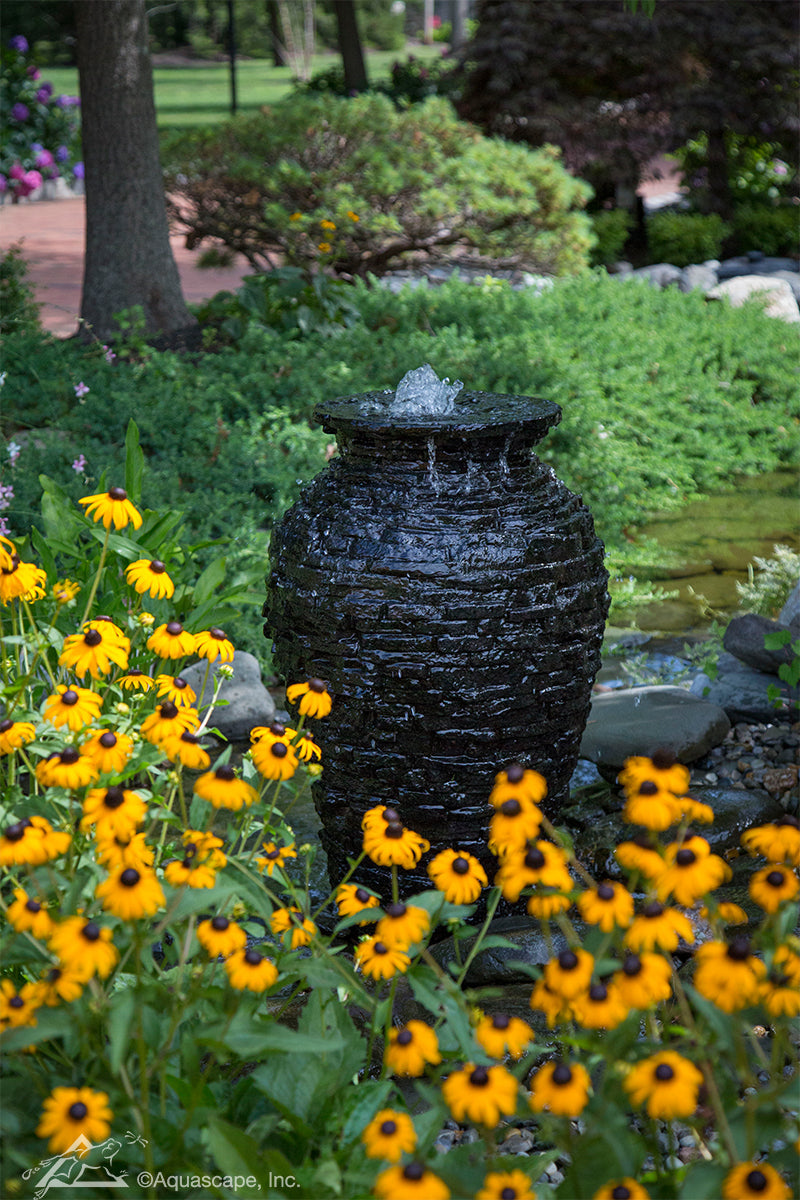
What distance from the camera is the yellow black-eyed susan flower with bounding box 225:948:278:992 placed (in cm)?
149

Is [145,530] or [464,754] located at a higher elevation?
[145,530]

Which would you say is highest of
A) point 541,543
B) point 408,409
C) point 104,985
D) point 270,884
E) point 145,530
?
point 408,409

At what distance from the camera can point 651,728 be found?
11.7 ft

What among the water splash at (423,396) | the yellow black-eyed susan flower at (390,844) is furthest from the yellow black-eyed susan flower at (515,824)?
the water splash at (423,396)

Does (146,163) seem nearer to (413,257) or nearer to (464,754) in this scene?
(413,257)

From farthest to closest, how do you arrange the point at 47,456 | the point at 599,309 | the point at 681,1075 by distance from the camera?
the point at 599,309 < the point at 47,456 < the point at 681,1075

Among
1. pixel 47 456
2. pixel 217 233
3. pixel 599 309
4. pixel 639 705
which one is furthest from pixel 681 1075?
pixel 217 233

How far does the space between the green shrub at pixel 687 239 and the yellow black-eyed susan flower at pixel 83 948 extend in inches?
509

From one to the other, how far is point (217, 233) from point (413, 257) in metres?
1.89

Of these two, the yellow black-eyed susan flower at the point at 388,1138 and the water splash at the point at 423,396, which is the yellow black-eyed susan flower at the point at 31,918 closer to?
the yellow black-eyed susan flower at the point at 388,1138

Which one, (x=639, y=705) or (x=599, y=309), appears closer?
(x=639, y=705)

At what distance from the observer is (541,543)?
2561 millimetres

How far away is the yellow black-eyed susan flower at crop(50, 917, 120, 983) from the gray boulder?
7.84ft

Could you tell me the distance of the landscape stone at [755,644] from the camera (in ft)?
13.2
